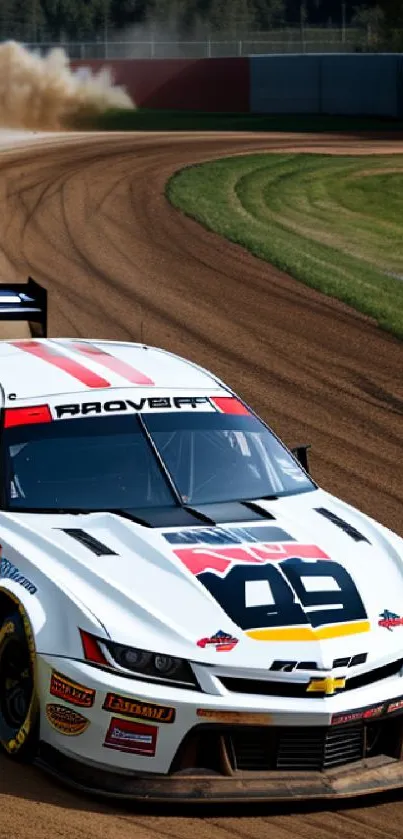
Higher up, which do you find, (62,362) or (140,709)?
(62,362)

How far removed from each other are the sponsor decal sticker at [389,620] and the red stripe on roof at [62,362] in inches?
81.1

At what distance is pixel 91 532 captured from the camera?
6684 millimetres

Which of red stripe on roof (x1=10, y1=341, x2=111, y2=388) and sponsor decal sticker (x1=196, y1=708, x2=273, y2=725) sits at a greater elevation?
red stripe on roof (x1=10, y1=341, x2=111, y2=388)

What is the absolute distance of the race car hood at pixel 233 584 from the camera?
5980mm

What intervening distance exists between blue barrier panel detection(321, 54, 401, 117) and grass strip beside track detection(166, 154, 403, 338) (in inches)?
425

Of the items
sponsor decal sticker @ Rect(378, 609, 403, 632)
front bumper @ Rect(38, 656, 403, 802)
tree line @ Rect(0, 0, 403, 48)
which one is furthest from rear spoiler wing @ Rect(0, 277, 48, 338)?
tree line @ Rect(0, 0, 403, 48)

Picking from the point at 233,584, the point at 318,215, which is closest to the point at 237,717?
the point at 233,584

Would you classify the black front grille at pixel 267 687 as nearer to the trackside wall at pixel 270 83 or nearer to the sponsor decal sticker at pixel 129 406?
the sponsor decal sticker at pixel 129 406

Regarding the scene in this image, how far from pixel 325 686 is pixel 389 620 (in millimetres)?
569

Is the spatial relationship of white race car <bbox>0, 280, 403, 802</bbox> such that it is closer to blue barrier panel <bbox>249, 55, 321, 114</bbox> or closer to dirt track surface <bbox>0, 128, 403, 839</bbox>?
dirt track surface <bbox>0, 128, 403, 839</bbox>

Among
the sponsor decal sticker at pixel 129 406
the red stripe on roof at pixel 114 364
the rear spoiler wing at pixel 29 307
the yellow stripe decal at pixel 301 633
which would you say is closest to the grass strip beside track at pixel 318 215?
the rear spoiler wing at pixel 29 307

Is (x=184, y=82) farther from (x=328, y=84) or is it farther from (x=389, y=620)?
(x=389, y=620)

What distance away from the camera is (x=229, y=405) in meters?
7.84

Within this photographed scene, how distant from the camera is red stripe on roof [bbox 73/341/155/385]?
7824 mm
